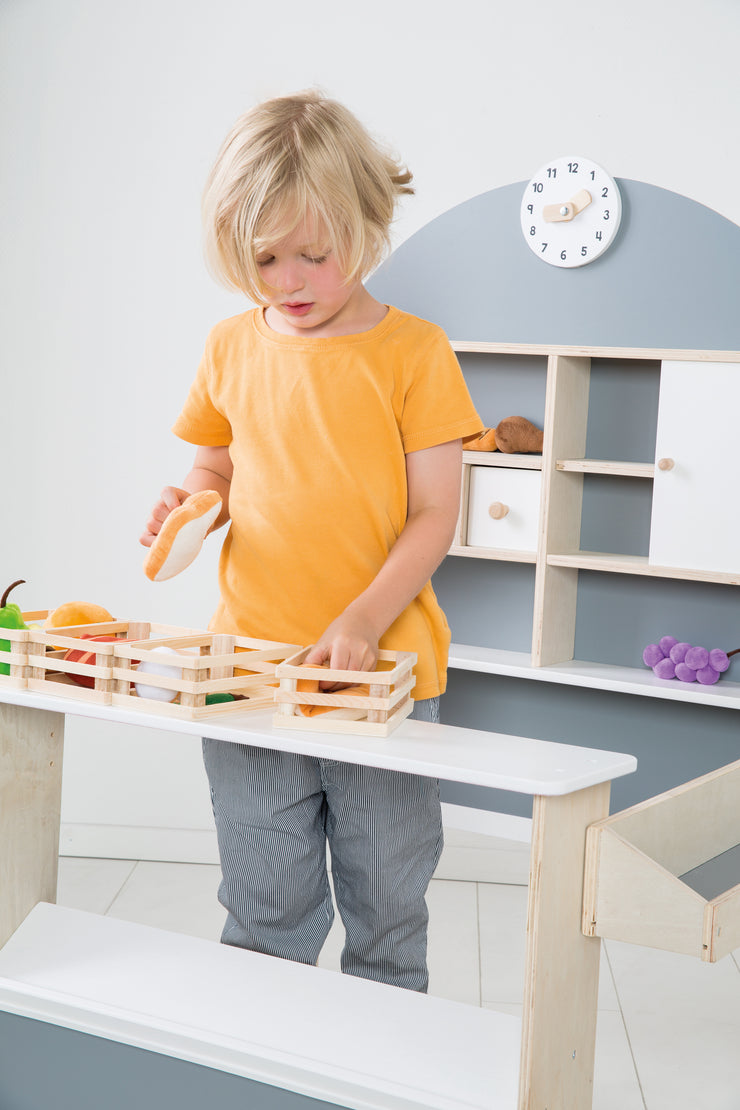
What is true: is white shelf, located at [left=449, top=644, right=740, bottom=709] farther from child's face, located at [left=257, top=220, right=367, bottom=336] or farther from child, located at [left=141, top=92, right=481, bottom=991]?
child's face, located at [left=257, top=220, right=367, bottom=336]

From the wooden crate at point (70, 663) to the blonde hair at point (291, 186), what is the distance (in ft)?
1.36

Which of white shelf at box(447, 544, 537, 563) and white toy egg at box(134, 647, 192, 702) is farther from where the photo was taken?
white shelf at box(447, 544, 537, 563)

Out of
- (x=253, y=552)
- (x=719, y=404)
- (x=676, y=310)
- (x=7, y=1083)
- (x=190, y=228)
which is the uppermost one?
(x=190, y=228)

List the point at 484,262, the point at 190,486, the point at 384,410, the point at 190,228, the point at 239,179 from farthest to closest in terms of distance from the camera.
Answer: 1. the point at 190,228
2. the point at 484,262
3. the point at 190,486
4. the point at 384,410
5. the point at 239,179

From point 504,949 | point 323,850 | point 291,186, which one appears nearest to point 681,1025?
point 504,949

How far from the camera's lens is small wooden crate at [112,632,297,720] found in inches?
41.5

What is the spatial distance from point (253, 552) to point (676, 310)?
5.09ft

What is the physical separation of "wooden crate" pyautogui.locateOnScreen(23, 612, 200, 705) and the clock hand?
5.47 ft

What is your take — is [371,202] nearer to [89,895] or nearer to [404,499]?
[404,499]

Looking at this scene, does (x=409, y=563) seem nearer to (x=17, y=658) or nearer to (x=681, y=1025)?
(x=17, y=658)

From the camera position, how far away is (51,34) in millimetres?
2807

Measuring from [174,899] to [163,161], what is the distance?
73.4 inches

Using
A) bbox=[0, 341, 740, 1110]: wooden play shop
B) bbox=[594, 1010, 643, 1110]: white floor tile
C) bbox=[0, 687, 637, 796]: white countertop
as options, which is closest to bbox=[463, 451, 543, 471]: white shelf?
bbox=[594, 1010, 643, 1110]: white floor tile

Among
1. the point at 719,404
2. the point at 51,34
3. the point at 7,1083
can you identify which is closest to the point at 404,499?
the point at 7,1083
